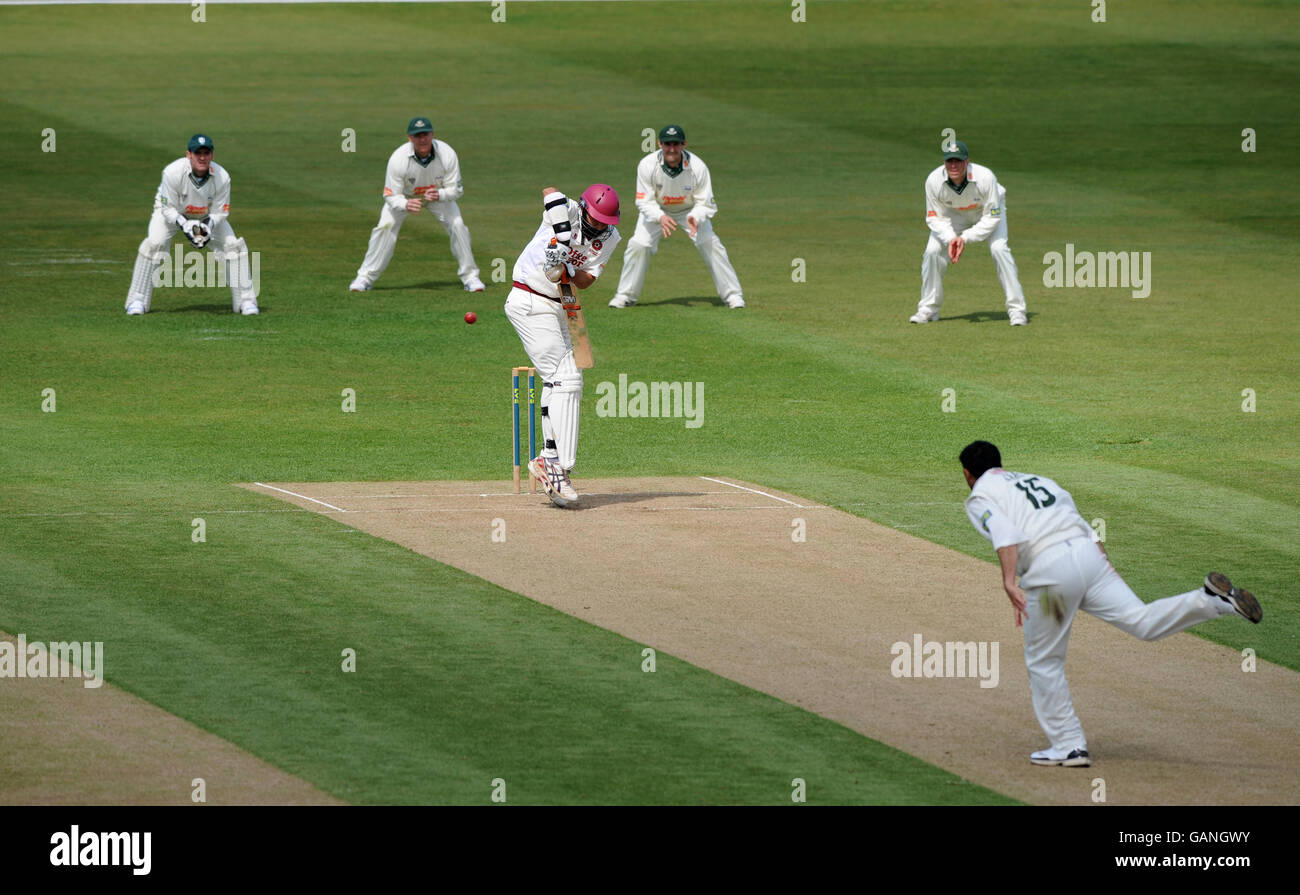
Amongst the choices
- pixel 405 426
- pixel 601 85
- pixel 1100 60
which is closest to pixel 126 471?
pixel 405 426

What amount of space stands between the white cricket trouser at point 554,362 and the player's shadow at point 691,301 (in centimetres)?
1071

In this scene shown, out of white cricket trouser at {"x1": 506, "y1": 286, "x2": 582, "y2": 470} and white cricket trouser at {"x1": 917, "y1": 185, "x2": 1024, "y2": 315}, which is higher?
white cricket trouser at {"x1": 917, "y1": 185, "x2": 1024, "y2": 315}

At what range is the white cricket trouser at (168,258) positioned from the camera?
2492cm

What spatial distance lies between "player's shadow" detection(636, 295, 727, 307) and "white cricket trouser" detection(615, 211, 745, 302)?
24 centimetres

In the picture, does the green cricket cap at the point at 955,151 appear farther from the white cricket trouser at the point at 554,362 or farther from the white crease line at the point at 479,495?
the white cricket trouser at the point at 554,362

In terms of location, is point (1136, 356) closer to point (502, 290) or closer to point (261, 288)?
point (502, 290)

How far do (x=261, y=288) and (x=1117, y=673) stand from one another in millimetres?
18087

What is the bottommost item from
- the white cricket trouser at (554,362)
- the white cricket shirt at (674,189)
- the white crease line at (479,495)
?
the white crease line at (479,495)

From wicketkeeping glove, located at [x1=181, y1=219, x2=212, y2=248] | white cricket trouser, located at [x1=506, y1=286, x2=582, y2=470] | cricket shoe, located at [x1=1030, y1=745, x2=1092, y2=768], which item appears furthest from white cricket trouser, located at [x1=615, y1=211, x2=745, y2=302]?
cricket shoe, located at [x1=1030, y1=745, x2=1092, y2=768]

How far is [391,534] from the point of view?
14984mm

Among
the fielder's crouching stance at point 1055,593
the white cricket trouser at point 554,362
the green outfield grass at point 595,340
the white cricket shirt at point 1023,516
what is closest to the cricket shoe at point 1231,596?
the fielder's crouching stance at point 1055,593

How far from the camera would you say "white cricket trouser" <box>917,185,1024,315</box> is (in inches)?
978

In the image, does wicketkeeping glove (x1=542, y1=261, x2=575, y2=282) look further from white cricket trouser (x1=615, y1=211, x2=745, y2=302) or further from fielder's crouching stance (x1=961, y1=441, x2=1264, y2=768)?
white cricket trouser (x1=615, y1=211, x2=745, y2=302)

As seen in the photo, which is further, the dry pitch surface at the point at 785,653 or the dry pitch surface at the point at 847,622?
the dry pitch surface at the point at 847,622
